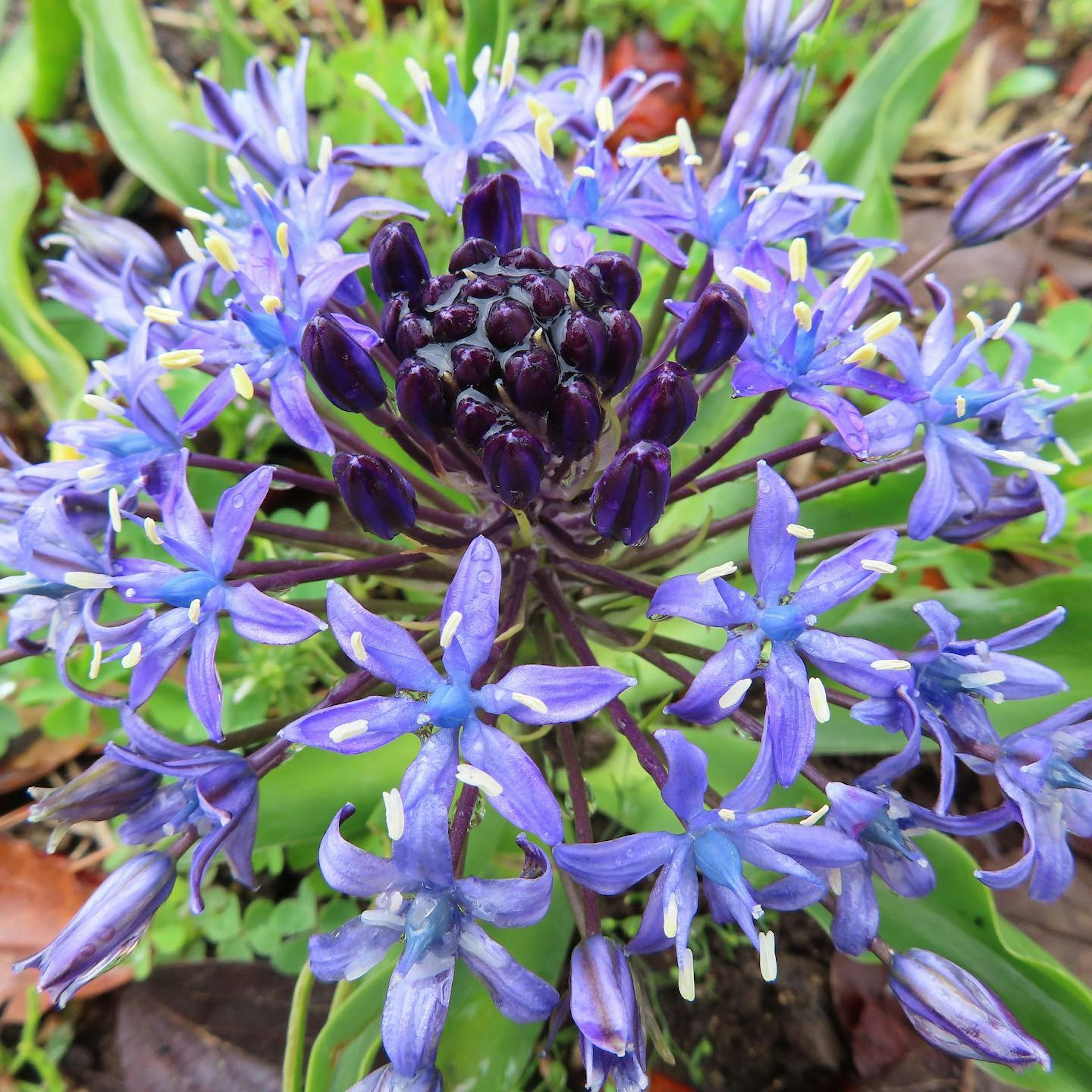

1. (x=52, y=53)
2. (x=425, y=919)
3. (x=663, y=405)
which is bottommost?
(x=425, y=919)

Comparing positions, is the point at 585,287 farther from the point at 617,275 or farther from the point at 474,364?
the point at 474,364

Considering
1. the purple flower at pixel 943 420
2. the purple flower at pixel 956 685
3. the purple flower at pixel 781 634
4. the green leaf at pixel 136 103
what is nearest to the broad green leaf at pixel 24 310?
the green leaf at pixel 136 103

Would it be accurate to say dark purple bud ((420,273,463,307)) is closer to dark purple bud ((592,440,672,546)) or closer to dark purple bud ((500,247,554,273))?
dark purple bud ((500,247,554,273))

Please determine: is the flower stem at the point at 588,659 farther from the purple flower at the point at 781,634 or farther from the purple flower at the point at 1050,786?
the purple flower at the point at 1050,786

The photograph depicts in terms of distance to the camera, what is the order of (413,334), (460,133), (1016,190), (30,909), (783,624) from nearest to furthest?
1. (783,624)
2. (413,334)
3. (460,133)
4. (1016,190)
5. (30,909)

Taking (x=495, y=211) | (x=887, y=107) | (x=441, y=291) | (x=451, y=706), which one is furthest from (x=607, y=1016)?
(x=887, y=107)

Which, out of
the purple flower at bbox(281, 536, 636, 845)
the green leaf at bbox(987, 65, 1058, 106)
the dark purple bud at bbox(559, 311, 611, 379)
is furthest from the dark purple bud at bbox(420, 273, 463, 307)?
the green leaf at bbox(987, 65, 1058, 106)
